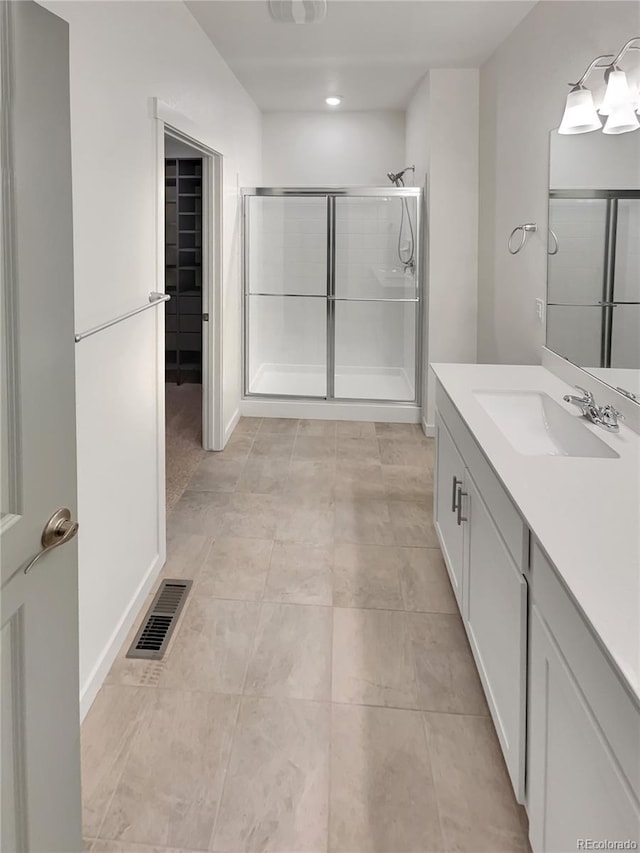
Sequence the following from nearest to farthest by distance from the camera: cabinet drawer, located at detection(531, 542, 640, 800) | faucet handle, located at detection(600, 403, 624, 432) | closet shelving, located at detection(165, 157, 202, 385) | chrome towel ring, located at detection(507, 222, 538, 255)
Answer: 1. cabinet drawer, located at detection(531, 542, 640, 800)
2. faucet handle, located at detection(600, 403, 624, 432)
3. chrome towel ring, located at detection(507, 222, 538, 255)
4. closet shelving, located at detection(165, 157, 202, 385)

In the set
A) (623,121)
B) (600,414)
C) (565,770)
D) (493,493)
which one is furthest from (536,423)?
(565,770)

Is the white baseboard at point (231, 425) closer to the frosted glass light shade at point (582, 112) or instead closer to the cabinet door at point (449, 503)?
the cabinet door at point (449, 503)

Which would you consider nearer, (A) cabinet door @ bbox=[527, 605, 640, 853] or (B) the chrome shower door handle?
(A) cabinet door @ bbox=[527, 605, 640, 853]

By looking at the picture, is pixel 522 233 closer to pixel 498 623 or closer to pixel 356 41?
Result: pixel 356 41

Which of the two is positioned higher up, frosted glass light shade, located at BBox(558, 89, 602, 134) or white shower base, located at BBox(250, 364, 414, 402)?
frosted glass light shade, located at BBox(558, 89, 602, 134)

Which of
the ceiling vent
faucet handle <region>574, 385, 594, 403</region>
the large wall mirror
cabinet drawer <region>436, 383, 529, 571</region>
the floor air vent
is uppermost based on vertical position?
the ceiling vent

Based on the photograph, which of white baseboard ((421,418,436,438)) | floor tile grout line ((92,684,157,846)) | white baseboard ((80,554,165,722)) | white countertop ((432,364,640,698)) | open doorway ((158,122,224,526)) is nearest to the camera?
white countertop ((432,364,640,698))

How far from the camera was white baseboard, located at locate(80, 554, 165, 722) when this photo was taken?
190cm

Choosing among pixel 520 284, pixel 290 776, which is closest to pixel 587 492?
pixel 290 776

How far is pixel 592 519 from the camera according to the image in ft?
4.24

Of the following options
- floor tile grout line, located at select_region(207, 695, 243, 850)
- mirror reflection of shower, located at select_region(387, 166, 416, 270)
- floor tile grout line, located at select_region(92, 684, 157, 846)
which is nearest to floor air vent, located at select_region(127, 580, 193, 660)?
floor tile grout line, located at select_region(92, 684, 157, 846)

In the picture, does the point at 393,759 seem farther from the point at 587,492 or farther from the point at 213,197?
the point at 213,197

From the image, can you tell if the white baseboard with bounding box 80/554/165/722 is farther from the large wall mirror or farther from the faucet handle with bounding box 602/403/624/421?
the large wall mirror

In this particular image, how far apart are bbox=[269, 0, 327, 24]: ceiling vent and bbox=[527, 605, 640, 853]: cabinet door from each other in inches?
106
